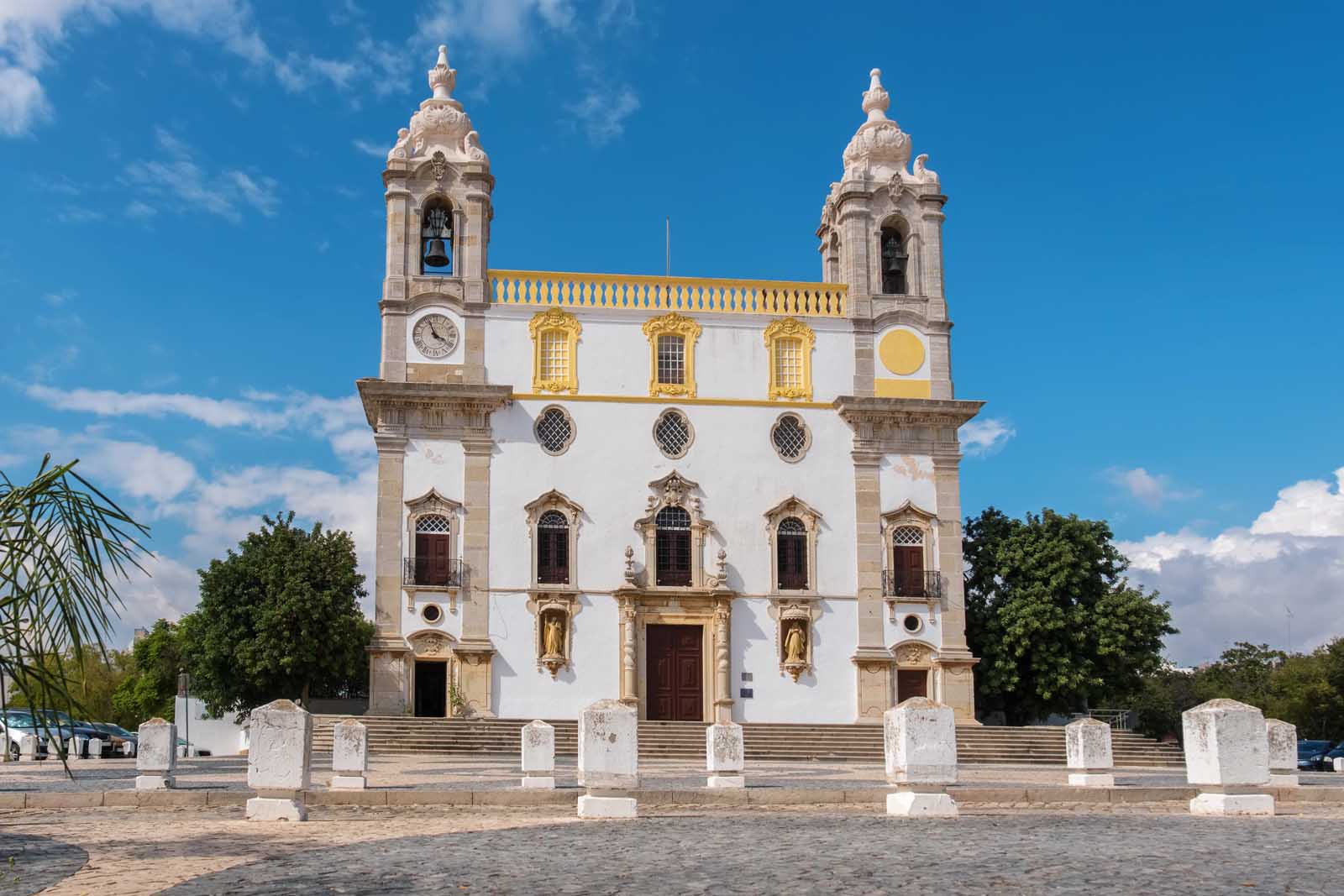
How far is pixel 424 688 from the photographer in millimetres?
30047

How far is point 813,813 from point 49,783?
1109 cm

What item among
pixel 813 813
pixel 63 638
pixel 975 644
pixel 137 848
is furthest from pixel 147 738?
pixel 975 644

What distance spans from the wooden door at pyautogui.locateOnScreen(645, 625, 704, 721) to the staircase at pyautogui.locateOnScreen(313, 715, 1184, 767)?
1.13 m

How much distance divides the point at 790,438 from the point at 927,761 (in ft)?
63.8

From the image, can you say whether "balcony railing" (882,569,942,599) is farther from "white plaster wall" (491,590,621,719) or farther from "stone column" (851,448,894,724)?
"white plaster wall" (491,590,621,719)

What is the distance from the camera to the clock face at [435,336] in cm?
3144

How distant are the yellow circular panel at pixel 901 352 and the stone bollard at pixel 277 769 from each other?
21930 mm

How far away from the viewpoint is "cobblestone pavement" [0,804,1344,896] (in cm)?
805

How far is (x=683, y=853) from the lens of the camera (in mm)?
9750

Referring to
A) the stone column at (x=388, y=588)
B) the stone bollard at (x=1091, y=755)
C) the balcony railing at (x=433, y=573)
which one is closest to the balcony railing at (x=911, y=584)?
the balcony railing at (x=433, y=573)

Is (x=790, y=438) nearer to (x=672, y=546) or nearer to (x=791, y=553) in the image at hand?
(x=791, y=553)

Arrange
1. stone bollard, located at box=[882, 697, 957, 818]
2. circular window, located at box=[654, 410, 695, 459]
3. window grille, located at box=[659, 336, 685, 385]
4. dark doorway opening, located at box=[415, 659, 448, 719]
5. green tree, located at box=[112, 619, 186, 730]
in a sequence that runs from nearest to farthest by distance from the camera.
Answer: stone bollard, located at box=[882, 697, 957, 818], dark doorway opening, located at box=[415, 659, 448, 719], circular window, located at box=[654, 410, 695, 459], window grille, located at box=[659, 336, 685, 385], green tree, located at box=[112, 619, 186, 730]

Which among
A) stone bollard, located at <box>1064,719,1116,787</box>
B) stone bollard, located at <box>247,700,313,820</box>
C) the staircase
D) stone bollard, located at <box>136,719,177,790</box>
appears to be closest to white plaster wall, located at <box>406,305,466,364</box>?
the staircase

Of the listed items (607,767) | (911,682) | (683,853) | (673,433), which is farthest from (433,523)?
(683,853)
